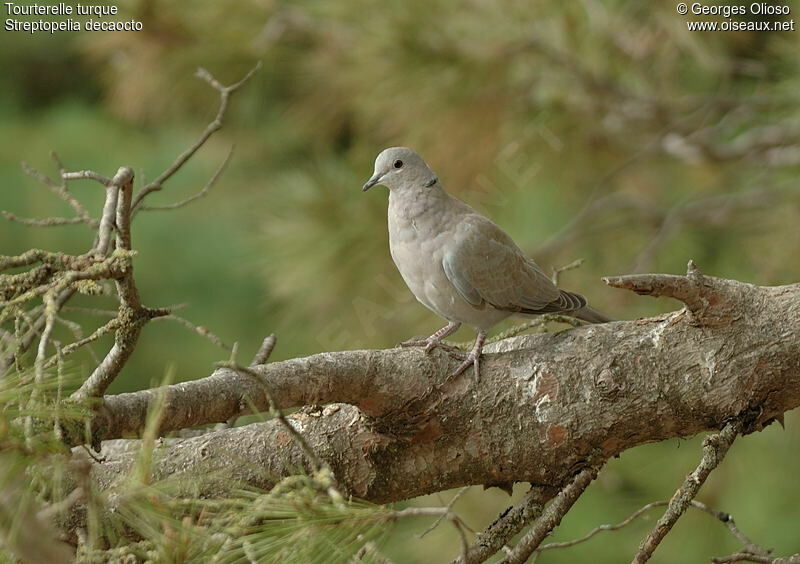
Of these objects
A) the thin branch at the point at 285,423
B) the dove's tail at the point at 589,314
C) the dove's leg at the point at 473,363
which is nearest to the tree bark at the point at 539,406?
the dove's leg at the point at 473,363

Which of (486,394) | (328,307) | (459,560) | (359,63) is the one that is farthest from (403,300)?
(459,560)

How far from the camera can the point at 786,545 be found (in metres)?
2.65

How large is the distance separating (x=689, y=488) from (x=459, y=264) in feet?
1.98

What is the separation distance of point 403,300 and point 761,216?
3.29ft

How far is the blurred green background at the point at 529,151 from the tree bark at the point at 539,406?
1026mm

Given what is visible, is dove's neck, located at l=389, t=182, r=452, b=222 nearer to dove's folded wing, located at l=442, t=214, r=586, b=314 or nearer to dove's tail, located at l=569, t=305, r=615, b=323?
dove's folded wing, located at l=442, t=214, r=586, b=314

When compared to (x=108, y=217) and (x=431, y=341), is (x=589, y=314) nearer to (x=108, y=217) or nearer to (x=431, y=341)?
(x=431, y=341)

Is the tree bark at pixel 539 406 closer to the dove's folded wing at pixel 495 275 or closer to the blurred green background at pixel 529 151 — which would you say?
the dove's folded wing at pixel 495 275

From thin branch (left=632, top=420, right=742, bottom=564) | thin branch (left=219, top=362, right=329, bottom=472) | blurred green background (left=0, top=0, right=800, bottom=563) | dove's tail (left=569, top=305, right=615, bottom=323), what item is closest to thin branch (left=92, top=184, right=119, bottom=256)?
thin branch (left=219, top=362, right=329, bottom=472)

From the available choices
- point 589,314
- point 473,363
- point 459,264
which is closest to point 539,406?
point 473,363

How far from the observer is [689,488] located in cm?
102

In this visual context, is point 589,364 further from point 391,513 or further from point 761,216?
point 761,216

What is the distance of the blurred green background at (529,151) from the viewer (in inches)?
91.2

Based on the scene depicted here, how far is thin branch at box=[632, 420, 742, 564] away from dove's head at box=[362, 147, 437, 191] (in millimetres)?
700
